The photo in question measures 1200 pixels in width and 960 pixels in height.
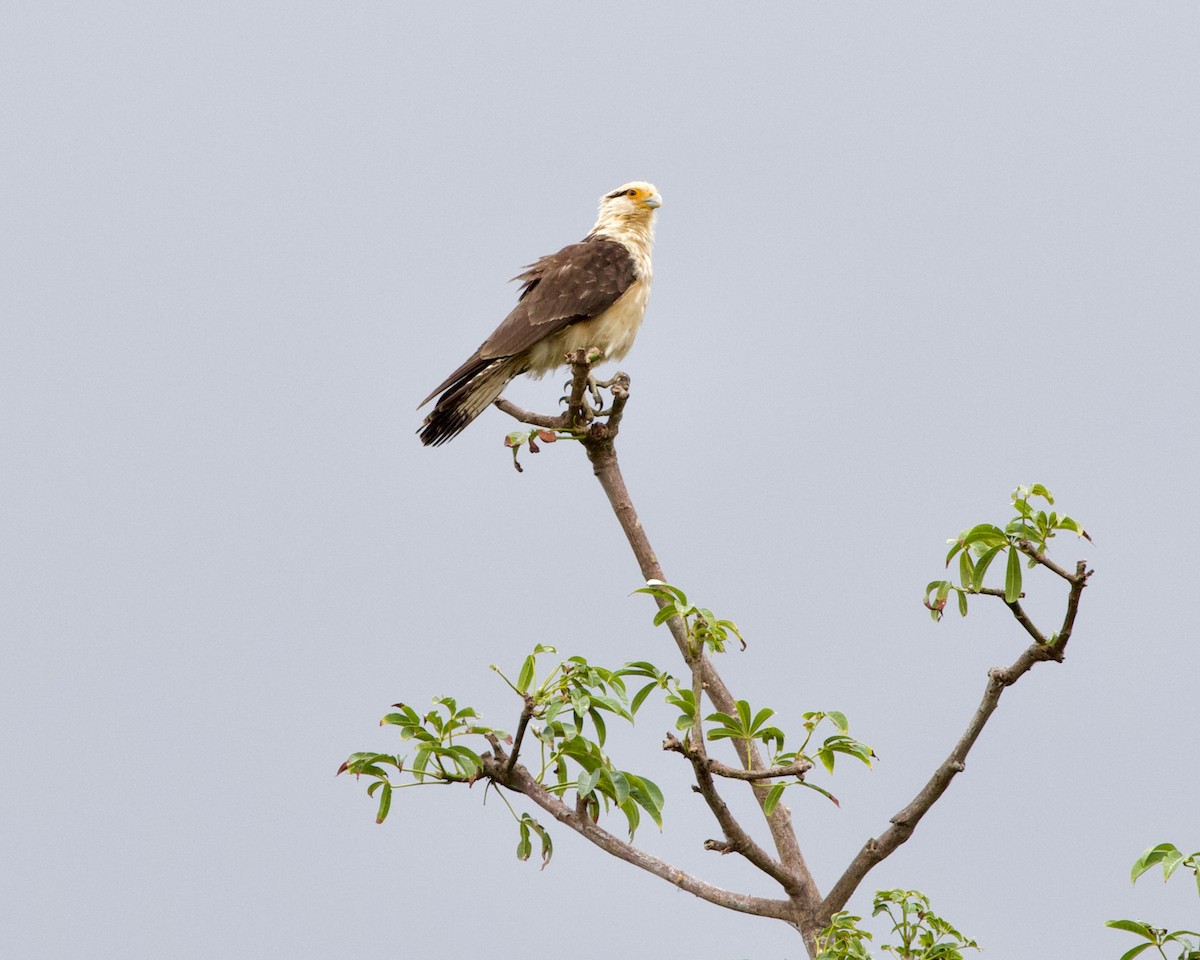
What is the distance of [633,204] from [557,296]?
1333mm

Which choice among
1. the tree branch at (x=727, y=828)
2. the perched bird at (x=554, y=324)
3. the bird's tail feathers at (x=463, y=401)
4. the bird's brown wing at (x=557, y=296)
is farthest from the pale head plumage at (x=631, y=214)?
the tree branch at (x=727, y=828)

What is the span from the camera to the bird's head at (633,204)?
26.2ft

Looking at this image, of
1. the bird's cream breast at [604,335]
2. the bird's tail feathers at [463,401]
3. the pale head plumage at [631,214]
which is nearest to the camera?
the bird's tail feathers at [463,401]

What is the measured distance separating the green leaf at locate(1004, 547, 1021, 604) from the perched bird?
12.0 feet

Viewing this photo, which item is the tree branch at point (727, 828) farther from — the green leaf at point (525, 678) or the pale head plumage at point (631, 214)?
the pale head plumage at point (631, 214)

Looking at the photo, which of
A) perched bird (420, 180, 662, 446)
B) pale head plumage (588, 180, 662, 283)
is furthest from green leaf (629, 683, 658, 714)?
pale head plumage (588, 180, 662, 283)

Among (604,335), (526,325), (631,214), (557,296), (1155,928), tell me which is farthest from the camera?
(631,214)

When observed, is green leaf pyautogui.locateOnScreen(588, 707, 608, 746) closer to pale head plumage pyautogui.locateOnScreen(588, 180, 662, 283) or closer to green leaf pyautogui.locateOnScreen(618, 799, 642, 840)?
green leaf pyautogui.locateOnScreen(618, 799, 642, 840)

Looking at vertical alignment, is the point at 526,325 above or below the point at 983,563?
above

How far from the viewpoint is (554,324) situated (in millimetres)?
6805

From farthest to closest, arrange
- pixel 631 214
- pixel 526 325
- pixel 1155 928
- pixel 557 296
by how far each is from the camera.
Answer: pixel 631 214 → pixel 557 296 → pixel 526 325 → pixel 1155 928

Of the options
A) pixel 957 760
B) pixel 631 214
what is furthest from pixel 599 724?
pixel 631 214

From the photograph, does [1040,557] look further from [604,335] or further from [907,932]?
[604,335]

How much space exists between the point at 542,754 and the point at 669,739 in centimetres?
41
